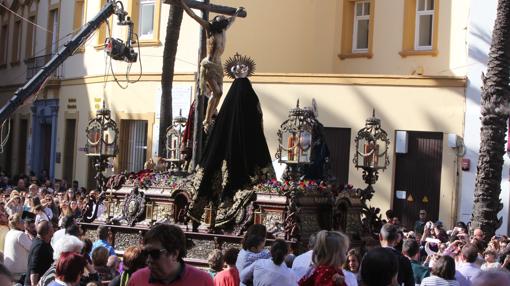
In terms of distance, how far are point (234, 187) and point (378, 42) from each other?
1192 cm

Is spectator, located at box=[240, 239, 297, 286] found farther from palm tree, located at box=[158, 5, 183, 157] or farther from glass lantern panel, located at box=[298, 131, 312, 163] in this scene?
palm tree, located at box=[158, 5, 183, 157]

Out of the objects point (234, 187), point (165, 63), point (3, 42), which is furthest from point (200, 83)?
point (3, 42)

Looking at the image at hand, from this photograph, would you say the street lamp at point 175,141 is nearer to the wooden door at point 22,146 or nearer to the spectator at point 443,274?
the spectator at point 443,274

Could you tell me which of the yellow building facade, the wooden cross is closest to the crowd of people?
the wooden cross

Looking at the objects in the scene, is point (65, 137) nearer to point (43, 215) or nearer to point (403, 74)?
point (403, 74)

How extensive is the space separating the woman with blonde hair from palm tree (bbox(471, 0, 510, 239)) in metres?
9.08

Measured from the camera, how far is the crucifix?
13992 millimetres

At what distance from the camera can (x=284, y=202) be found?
1274cm

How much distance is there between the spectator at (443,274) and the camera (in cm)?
769

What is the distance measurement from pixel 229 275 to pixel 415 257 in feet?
6.05

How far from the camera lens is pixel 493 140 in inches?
612

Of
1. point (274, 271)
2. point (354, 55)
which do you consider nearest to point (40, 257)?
point (274, 271)

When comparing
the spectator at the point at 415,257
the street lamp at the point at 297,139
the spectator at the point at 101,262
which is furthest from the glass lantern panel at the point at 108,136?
the spectator at the point at 415,257

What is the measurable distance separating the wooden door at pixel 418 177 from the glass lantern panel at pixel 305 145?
8.91 metres
